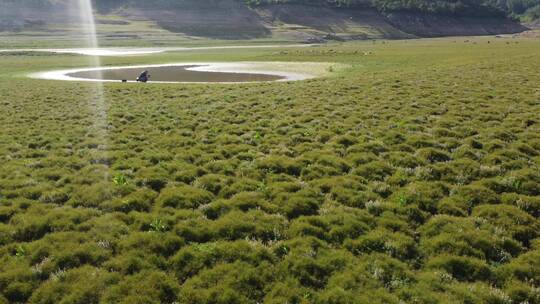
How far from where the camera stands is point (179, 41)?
180625 millimetres

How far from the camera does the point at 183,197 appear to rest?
679 inches

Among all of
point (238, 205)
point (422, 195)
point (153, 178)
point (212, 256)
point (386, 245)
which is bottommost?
point (212, 256)

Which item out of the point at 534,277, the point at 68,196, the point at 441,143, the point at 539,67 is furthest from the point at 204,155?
the point at 539,67

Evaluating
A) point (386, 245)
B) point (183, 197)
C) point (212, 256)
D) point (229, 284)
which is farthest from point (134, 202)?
point (386, 245)

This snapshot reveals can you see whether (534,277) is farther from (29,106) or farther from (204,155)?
(29,106)

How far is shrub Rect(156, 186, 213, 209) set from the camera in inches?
660

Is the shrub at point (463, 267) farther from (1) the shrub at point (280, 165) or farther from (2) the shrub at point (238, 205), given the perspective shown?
(1) the shrub at point (280, 165)

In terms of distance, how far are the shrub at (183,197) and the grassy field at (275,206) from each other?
13cm

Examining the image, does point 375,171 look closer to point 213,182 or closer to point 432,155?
point 432,155

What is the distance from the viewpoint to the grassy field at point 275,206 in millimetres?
11961

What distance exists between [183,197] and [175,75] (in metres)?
53.5

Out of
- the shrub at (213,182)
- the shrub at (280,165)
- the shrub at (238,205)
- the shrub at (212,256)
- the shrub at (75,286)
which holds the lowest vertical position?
the shrub at (75,286)

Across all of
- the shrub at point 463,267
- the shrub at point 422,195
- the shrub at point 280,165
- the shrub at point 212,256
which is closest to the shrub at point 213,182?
the shrub at point 280,165

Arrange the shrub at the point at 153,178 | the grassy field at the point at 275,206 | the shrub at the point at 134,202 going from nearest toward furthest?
the grassy field at the point at 275,206 < the shrub at the point at 134,202 < the shrub at the point at 153,178
